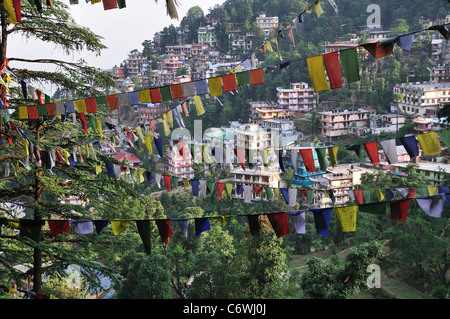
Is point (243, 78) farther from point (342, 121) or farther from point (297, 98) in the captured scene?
point (297, 98)

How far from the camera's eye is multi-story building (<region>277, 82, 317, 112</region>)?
1184 inches

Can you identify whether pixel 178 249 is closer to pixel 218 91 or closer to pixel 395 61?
pixel 218 91

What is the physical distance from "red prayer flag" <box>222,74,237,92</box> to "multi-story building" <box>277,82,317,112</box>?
26.1 meters

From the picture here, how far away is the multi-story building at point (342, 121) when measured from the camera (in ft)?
86.2

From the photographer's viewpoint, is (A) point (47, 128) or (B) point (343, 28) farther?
(B) point (343, 28)

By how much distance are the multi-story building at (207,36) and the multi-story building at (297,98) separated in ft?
49.1

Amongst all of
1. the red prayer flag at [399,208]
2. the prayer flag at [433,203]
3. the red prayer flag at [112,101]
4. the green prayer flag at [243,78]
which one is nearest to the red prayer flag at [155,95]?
the red prayer flag at [112,101]

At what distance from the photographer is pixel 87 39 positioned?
5.19m

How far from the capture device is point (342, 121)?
26438 millimetres

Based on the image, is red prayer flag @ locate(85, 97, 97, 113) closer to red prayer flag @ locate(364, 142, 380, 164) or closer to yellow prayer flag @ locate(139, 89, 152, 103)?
yellow prayer flag @ locate(139, 89, 152, 103)

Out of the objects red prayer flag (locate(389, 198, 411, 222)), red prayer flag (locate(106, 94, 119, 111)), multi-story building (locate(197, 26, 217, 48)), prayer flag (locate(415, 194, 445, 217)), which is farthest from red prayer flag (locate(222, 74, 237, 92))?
multi-story building (locate(197, 26, 217, 48))

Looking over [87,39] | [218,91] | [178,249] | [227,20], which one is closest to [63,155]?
[87,39]
